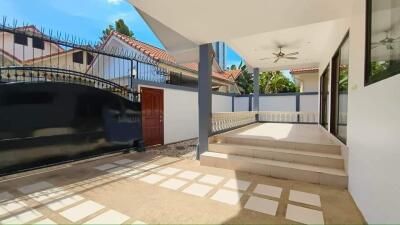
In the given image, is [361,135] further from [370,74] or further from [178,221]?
[178,221]

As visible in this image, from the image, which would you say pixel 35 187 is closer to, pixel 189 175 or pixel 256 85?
pixel 189 175

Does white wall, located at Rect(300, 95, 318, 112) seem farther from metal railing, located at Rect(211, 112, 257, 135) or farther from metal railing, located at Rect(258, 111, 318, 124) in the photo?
metal railing, located at Rect(211, 112, 257, 135)

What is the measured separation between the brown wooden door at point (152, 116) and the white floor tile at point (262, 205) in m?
4.26

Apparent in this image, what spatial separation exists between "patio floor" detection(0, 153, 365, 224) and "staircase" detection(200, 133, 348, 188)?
0.61 ft

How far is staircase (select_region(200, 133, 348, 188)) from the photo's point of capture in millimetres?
3520

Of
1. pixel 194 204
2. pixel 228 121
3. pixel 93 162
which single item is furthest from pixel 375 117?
pixel 93 162

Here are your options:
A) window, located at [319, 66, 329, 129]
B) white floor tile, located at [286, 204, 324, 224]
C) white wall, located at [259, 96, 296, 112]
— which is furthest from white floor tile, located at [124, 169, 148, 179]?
white wall, located at [259, 96, 296, 112]

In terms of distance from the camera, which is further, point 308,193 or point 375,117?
point 308,193

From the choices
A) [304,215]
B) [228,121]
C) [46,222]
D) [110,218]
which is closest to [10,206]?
[46,222]

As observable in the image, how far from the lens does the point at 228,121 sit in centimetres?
633

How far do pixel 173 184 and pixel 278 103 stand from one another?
822cm

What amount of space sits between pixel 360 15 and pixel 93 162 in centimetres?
536

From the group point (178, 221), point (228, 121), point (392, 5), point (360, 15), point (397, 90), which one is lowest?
point (178, 221)

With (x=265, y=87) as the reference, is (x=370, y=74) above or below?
below
